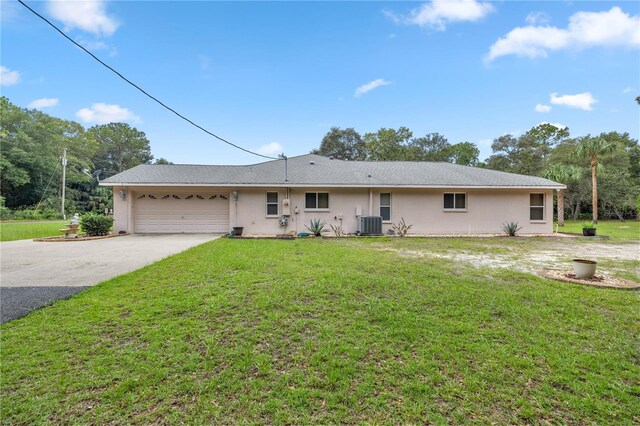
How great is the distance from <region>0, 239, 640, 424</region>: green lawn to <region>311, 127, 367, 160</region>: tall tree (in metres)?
31.6

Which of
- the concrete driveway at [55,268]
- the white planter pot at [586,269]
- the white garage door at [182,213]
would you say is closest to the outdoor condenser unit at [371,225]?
Answer: the white garage door at [182,213]

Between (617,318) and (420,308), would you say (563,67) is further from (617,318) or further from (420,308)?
(420,308)

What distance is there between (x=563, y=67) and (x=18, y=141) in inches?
1914

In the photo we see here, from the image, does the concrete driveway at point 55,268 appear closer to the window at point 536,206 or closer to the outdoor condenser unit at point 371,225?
the outdoor condenser unit at point 371,225

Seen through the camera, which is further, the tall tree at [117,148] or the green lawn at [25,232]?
the tall tree at [117,148]

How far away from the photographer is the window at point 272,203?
13.3 metres

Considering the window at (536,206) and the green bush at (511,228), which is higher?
the window at (536,206)

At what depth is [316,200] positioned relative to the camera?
1333 centimetres

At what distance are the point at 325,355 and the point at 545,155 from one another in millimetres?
41993

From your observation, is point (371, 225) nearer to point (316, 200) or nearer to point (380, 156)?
point (316, 200)

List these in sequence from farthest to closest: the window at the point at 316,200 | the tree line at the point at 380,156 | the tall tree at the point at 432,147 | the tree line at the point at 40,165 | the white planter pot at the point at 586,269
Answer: the tall tree at the point at 432,147
the tree line at the point at 40,165
the tree line at the point at 380,156
the window at the point at 316,200
the white planter pot at the point at 586,269

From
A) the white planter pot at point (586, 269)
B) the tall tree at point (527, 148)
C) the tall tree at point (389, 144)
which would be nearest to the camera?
the white planter pot at point (586, 269)

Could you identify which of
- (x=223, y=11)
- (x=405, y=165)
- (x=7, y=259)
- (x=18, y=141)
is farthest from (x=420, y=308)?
(x=18, y=141)

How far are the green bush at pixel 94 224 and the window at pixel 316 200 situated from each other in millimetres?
8791
